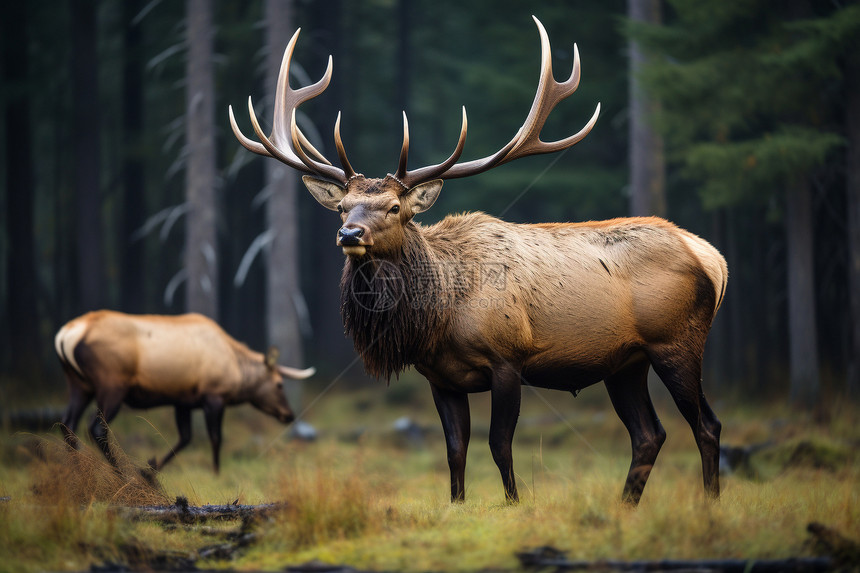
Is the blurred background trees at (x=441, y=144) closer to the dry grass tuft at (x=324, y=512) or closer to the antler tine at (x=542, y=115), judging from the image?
the antler tine at (x=542, y=115)

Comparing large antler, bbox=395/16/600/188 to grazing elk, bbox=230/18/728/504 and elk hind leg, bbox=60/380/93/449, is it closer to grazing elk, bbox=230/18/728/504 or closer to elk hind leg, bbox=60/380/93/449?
grazing elk, bbox=230/18/728/504

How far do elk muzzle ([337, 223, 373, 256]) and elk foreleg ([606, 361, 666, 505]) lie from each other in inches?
88.9

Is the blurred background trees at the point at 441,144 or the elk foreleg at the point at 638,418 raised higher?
the blurred background trees at the point at 441,144

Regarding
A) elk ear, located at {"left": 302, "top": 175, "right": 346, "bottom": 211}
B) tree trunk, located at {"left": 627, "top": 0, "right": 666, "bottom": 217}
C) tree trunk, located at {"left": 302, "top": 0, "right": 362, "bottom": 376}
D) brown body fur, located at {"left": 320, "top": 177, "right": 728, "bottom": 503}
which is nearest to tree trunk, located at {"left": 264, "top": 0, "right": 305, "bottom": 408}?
tree trunk, located at {"left": 302, "top": 0, "right": 362, "bottom": 376}

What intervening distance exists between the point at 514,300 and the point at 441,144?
21696 mm

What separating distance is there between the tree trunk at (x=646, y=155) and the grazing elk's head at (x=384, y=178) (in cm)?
759

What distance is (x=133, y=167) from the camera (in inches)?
803

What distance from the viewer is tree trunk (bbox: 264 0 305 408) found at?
14008 mm

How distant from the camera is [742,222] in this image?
17109mm

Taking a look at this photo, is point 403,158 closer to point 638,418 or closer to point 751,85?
point 638,418

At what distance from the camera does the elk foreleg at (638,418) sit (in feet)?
19.5

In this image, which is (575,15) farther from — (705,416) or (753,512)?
(753,512)

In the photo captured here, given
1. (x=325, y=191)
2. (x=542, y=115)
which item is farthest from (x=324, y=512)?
(x=542, y=115)

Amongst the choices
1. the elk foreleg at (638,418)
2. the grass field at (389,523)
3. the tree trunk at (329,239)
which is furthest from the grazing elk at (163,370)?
the tree trunk at (329,239)
